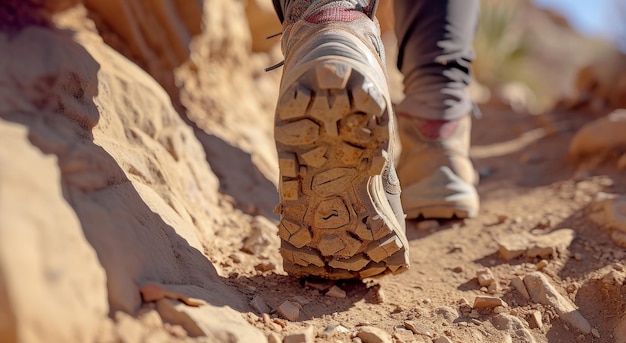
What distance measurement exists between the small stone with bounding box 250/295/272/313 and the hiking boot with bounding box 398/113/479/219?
0.70 m

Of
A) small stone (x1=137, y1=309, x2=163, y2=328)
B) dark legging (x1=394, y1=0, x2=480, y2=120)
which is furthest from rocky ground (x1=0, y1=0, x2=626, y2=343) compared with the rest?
dark legging (x1=394, y1=0, x2=480, y2=120)

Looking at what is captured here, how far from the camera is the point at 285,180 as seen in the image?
3.45ft

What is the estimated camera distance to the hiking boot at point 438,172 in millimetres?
1645

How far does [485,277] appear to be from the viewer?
127cm

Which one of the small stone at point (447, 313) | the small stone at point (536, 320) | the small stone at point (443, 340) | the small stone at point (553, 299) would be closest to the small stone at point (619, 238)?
the small stone at point (553, 299)

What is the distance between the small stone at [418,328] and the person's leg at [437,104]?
62 cm

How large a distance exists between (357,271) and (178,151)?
0.56m

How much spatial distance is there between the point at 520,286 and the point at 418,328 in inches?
11.9

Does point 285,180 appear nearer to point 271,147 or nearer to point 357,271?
point 357,271

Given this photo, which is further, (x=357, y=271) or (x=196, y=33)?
(x=196, y=33)

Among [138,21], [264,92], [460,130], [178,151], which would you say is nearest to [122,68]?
[178,151]

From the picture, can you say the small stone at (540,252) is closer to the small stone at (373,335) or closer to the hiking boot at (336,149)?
the hiking boot at (336,149)

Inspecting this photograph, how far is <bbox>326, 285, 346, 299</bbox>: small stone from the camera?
1177mm

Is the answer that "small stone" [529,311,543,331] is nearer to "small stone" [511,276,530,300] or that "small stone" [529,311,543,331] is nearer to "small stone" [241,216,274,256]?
"small stone" [511,276,530,300]
